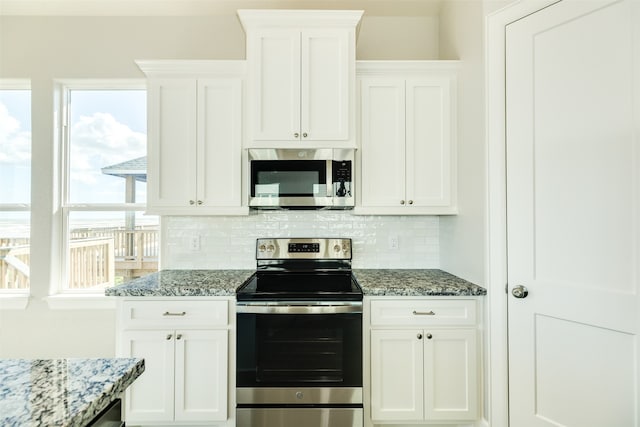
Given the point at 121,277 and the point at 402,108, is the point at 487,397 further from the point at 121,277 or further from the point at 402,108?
the point at 121,277

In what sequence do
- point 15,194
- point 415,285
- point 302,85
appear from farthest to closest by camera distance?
point 15,194, point 302,85, point 415,285

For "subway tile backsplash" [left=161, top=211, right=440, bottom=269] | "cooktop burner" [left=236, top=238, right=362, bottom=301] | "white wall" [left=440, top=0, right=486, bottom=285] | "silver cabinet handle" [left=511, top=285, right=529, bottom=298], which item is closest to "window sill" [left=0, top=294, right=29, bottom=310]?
"subway tile backsplash" [left=161, top=211, right=440, bottom=269]

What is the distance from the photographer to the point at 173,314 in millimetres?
1759

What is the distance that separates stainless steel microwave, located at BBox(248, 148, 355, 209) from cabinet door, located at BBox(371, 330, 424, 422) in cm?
83

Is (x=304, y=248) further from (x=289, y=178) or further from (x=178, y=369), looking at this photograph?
(x=178, y=369)

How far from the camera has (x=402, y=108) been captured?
2.07 m

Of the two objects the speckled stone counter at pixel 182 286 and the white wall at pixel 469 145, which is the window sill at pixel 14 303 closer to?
the speckled stone counter at pixel 182 286

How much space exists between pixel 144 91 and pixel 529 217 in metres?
2.70

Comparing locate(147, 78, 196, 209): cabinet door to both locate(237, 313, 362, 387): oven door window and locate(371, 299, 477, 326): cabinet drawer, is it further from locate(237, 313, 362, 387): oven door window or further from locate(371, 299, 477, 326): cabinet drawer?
locate(371, 299, 477, 326): cabinet drawer

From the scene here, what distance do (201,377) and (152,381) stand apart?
26 cm

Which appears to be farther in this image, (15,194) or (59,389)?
(15,194)

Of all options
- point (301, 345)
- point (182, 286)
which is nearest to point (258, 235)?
point (182, 286)

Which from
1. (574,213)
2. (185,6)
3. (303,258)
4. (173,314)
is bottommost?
(173,314)

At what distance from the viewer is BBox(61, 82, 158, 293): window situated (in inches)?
97.2
